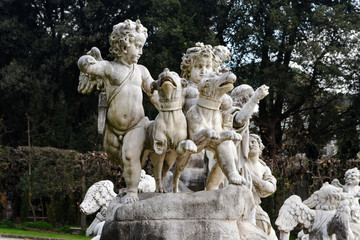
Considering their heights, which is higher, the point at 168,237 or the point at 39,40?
the point at 39,40

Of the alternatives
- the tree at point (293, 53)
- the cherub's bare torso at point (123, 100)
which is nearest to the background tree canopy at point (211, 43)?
the tree at point (293, 53)

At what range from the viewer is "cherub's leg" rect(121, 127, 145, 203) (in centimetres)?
436

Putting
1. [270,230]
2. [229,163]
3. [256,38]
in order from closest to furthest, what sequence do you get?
[229,163] < [270,230] < [256,38]

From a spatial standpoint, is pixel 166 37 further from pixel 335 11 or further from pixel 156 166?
pixel 156 166

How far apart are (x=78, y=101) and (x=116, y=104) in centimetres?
1805

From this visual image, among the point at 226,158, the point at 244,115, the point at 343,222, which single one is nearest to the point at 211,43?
the point at 343,222

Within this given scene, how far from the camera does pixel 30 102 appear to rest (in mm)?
21344

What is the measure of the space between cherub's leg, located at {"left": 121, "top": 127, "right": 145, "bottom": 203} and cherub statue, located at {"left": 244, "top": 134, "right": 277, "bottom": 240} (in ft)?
7.47

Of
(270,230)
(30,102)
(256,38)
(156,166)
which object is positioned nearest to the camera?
(156,166)

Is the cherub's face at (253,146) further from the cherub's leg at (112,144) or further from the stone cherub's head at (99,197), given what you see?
the cherub's leg at (112,144)

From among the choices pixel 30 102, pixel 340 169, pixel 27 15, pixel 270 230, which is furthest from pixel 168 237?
pixel 27 15

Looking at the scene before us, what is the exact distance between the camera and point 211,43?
18219 millimetres

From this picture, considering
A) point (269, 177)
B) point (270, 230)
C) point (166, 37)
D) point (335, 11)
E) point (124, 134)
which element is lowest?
point (270, 230)

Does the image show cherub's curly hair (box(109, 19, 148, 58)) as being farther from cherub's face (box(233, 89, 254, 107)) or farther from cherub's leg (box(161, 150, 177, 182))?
cherub's face (box(233, 89, 254, 107))
